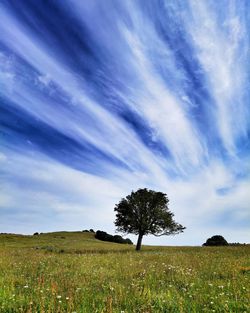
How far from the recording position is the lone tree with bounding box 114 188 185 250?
168 feet

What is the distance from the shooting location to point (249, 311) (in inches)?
299

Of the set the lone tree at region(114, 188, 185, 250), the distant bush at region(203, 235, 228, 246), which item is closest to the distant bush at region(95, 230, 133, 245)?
the distant bush at region(203, 235, 228, 246)

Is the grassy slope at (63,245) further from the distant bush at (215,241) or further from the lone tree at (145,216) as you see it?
the distant bush at (215,241)

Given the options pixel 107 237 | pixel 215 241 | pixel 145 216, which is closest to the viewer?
pixel 145 216

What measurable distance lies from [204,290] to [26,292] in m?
5.65

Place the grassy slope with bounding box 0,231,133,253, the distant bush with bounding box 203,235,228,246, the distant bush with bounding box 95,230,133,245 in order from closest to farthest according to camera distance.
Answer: the grassy slope with bounding box 0,231,133,253 → the distant bush with bounding box 203,235,228,246 → the distant bush with bounding box 95,230,133,245

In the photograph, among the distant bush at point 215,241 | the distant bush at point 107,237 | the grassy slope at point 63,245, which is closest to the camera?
the grassy slope at point 63,245

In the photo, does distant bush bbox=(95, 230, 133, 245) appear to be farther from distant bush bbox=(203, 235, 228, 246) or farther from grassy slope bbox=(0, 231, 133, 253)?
distant bush bbox=(203, 235, 228, 246)

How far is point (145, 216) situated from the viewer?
51438 mm

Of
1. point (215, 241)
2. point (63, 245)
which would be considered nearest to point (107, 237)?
point (215, 241)

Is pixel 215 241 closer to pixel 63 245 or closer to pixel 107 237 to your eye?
pixel 107 237

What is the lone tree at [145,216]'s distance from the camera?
51344 millimetres

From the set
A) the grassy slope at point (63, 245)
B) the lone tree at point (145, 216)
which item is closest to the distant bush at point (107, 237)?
the grassy slope at point (63, 245)

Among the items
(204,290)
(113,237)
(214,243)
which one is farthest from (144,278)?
(113,237)
